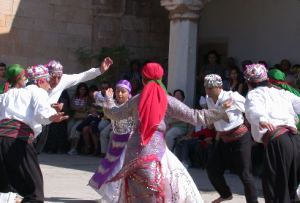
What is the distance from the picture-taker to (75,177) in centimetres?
1144

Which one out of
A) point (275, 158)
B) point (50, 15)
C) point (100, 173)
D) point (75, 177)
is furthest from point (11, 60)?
point (275, 158)

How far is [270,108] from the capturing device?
24.5 ft

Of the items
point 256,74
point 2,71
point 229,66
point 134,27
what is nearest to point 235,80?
point 229,66

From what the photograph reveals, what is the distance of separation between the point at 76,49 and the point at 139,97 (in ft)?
32.3

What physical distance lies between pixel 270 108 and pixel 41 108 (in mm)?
2145

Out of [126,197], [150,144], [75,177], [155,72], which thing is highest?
[155,72]

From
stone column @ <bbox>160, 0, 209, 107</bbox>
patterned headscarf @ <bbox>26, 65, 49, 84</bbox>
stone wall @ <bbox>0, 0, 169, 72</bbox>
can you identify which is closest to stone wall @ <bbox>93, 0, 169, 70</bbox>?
stone wall @ <bbox>0, 0, 169, 72</bbox>

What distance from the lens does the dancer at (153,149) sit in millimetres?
6617

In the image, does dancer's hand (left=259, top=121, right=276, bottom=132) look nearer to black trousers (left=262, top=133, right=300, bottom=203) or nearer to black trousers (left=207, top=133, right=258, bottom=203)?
black trousers (left=262, top=133, right=300, bottom=203)

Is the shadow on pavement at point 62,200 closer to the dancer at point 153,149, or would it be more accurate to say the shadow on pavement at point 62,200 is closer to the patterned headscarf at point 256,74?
the dancer at point 153,149

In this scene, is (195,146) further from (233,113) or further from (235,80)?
(233,113)

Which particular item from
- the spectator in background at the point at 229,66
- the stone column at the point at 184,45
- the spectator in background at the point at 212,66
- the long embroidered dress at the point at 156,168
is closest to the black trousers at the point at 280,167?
the long embroidered dress at the point at 156,168

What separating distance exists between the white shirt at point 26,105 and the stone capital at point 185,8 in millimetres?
6925

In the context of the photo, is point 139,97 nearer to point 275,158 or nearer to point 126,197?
point 126,197
